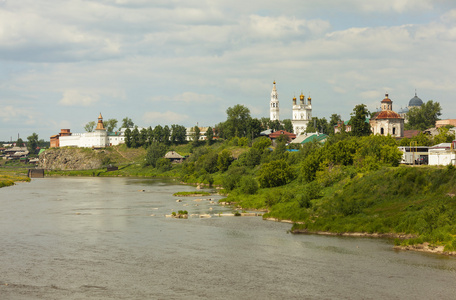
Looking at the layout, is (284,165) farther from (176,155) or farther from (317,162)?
(176,155)

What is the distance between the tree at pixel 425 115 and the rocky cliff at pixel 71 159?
82.5 metres

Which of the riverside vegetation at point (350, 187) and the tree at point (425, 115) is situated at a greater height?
the tree at point (425, 115)

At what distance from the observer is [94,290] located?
27.0 meters

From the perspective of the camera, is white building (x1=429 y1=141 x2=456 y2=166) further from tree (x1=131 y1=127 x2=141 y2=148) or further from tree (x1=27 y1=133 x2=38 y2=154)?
tree (x1=27 y1=133 x2=38 y2=154)

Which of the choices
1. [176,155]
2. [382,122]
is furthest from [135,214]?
[176,155]

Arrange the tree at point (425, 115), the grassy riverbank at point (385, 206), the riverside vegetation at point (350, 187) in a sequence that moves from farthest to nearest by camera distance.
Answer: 1. the tree at point (425, 115)
2. the riverside vegetation at point (350, 187)
3. the grassy riverbank at point (385, 206)

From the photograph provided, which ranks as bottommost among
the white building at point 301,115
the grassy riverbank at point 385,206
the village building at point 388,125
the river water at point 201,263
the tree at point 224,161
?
the river water at point 201,263

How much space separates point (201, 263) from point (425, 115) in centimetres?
10220

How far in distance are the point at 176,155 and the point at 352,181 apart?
8375 centimetres

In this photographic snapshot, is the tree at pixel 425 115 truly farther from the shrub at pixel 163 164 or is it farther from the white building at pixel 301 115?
the shrub at pixel 163 164

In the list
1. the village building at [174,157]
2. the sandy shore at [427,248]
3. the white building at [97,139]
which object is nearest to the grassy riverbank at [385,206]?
the sandy shore at [427,248]

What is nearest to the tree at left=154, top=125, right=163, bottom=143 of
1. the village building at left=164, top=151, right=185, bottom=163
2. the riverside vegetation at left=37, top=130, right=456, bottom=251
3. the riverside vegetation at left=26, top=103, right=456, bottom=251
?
the village building at left=164, top=151, right=185, bottom=163

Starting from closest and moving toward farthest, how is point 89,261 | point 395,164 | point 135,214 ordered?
point 89,261 → point 135,214 → point 395,164

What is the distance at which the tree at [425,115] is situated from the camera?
391 ft
